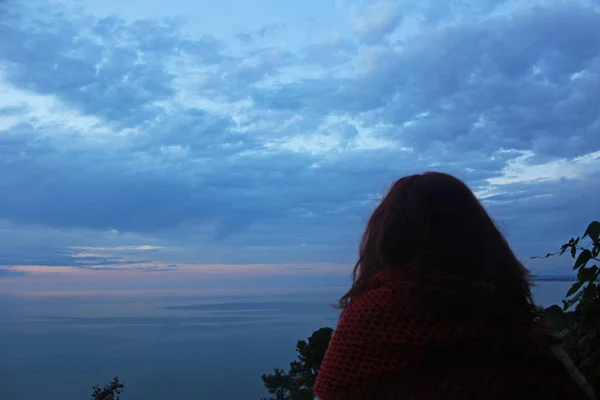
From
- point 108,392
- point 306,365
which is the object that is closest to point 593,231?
point 306,365

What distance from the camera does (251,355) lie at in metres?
12.9

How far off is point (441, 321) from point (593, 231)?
3.55 feet

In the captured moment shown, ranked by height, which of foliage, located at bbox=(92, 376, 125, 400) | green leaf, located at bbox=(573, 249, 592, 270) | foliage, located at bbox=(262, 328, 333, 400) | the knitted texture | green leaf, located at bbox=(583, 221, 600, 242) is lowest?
foliage, located at bbox=(92, 376, 125, 400)

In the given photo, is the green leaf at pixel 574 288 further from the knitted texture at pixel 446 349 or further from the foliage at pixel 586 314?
the knitted texture at pixel 446 349

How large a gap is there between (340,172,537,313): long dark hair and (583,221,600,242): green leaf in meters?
0.68

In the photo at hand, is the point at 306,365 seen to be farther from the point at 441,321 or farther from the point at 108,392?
the point at 108,392

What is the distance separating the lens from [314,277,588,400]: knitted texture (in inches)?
48.1

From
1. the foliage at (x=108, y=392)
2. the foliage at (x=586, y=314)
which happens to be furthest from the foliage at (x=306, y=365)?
the foliage at (x=108, y=392)

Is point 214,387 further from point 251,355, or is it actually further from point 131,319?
point 131,319

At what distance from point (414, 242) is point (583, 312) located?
867 millimetres

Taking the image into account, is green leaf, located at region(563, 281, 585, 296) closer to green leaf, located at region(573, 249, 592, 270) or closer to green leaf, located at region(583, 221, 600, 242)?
green leaf, located at region(573, 249, 592, 270)

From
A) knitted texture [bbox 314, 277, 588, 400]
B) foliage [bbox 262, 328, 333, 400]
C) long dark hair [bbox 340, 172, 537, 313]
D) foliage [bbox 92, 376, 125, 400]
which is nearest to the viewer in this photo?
knitted texture [bbox 314, 277, 588, 400]

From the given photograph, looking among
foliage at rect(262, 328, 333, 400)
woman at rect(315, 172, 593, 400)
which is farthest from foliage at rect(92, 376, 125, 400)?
woman at rect(315, 172, 593, 400)

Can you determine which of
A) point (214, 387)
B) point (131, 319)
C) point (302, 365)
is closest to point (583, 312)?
point (302, 365)
